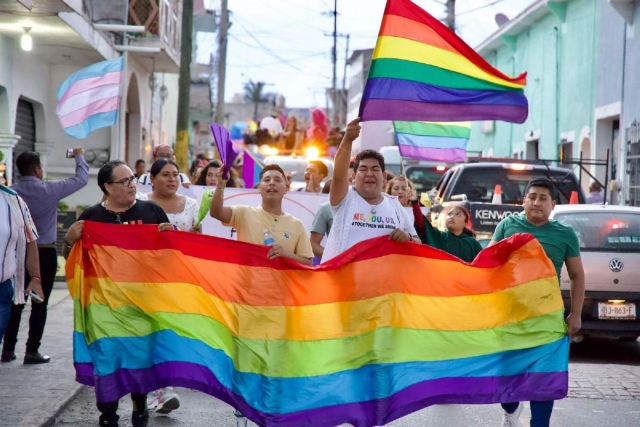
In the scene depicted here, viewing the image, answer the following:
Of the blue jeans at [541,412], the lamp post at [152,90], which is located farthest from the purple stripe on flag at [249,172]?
the lamp post at [152,90]

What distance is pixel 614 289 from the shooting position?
11156mm

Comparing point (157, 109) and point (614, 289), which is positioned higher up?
point (157, 109)

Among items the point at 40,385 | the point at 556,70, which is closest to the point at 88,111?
the point at 40,385

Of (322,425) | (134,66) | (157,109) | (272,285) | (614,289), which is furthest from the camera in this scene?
(157,109)

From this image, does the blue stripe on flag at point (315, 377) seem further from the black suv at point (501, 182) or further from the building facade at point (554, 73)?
the building facade at point (554, 73)

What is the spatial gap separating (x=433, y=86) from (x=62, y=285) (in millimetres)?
11493

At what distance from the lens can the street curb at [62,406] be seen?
761 centimetres

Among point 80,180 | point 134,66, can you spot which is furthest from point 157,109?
point 80,180

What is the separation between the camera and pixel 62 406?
816 centimetres

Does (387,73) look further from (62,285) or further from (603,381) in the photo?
(62,285)

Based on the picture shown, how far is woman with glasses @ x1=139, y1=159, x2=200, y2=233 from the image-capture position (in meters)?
8.50

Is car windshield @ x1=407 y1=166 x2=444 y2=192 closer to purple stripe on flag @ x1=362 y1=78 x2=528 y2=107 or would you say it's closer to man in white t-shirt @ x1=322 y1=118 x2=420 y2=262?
purple stripe on flag @ x1=362 y1=78 x2=528 y2=107

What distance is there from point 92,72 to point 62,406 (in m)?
5.15

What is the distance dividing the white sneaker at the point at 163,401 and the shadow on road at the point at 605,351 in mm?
5101
